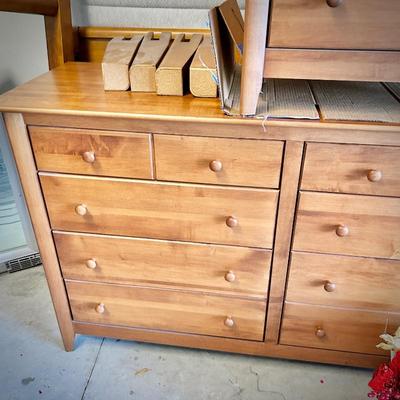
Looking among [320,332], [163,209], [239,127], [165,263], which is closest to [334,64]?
[239,127]

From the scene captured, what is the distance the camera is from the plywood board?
0.88 meters

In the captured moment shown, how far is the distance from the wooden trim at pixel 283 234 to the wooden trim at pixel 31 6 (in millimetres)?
891

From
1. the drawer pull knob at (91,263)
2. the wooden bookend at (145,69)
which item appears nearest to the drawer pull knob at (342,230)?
the wooden bookend at (145,69)

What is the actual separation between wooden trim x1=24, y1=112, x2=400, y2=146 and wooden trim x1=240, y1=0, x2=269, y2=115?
0.16 feet

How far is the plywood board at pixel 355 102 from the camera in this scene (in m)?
0.88

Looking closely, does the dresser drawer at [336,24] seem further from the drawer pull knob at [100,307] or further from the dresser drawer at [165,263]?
the drawer pull knob at [100,307]

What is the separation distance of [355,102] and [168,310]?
2.80 feet

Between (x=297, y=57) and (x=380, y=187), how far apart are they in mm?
377

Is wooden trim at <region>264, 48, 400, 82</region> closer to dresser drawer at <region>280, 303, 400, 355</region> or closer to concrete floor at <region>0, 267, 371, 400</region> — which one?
dresser drawer at <region>280, 303, 400, 355</region>

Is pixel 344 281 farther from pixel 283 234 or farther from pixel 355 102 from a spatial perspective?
pixel 355 102

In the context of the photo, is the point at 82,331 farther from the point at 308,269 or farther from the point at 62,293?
the point at 308,269

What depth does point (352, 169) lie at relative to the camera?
0.91 meters

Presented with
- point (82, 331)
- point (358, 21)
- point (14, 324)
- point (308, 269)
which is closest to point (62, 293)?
point (82, 331)

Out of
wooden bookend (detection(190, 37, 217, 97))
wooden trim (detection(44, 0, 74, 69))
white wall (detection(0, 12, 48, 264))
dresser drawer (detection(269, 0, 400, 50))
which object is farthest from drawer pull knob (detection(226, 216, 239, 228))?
white wall (detection(0, 12, 48, 264))
